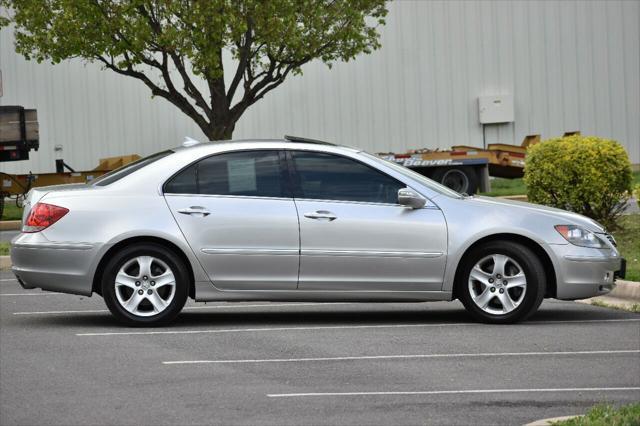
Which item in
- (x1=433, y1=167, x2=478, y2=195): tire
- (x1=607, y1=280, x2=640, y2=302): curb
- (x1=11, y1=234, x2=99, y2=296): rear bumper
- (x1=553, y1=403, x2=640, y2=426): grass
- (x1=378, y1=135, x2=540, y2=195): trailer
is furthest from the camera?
(x1=433, y1=167, x2=478, y2=195): tire

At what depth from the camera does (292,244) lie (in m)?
10.6

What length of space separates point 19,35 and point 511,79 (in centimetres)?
1443

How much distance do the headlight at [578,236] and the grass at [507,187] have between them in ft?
59.7

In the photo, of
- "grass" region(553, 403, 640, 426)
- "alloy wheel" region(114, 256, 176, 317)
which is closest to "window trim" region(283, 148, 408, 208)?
"alloy wheel" region(114, 256, 176, 317)

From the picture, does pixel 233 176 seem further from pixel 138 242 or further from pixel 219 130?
pixel 219 130

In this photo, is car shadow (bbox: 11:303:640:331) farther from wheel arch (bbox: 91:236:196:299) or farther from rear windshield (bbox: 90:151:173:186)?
rear windshield (bbox: 90:151:173:186)

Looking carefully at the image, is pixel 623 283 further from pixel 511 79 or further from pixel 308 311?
pixel 511 79

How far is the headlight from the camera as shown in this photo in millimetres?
10852

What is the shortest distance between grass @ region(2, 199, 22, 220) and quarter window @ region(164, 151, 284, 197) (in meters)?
17.8

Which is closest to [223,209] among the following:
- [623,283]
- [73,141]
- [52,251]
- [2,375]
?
[52,251]

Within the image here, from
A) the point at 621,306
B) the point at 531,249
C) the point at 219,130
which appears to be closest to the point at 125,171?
the point at 531,249

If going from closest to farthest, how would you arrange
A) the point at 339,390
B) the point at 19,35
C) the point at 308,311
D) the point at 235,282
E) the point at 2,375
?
the point at 339,390 → the point at 2,375 → the point at 235,282 → the point at 308,311 → the point at 19,35

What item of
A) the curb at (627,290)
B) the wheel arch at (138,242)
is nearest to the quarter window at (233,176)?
the wheel arch at (138,242)

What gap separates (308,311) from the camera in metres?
12.2
